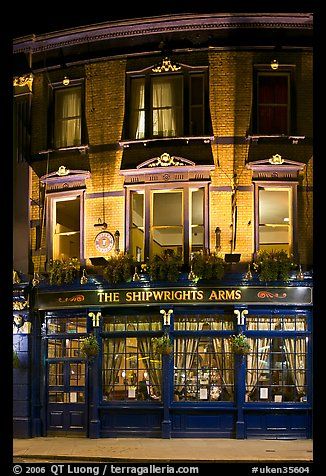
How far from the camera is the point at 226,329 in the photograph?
869 inches

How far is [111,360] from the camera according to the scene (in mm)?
22656

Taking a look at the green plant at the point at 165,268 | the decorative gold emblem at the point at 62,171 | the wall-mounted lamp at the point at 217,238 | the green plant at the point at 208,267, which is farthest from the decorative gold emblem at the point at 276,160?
the decorative gold emblem at the point at 62,171

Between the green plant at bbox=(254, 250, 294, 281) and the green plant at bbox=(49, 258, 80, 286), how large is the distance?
15.8ft

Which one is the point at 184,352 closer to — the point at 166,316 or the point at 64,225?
the point at 166,316

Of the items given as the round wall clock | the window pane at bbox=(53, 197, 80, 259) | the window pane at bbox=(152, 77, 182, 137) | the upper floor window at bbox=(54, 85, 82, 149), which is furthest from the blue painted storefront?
the window pane at bbox=(152, 77, 182, 137)

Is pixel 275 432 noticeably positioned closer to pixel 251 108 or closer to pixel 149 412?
pixel 149 412

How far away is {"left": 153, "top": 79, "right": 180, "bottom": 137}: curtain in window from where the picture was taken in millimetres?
23062

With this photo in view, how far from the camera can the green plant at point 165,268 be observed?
2166cm

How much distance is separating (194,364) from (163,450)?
10.3 ft

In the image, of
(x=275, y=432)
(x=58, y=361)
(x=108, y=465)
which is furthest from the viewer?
(x=58, y=361)

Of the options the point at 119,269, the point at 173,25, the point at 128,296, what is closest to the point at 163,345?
the point at 128,296

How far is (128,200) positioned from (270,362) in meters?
5.67

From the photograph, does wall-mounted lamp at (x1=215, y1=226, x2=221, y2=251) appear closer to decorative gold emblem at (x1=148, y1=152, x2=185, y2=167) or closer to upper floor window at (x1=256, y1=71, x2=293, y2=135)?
decorative gold emblem at (x1=148, y1=152, x2=185, y2=167)

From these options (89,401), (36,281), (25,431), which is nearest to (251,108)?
(36,281)
